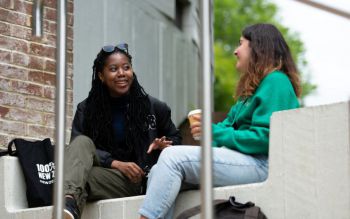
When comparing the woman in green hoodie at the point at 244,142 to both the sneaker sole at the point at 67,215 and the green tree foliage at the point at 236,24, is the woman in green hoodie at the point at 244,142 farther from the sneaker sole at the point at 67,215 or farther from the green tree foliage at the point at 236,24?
the green tree foliage at the point at 236,24

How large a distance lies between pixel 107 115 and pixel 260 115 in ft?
3.15

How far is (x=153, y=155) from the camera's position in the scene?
467 cm

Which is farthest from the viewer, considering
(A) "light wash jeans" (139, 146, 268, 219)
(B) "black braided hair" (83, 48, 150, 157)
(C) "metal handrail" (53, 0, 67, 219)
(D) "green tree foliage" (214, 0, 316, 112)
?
(D) "green tree foliage" (214, 0, 316, 112)

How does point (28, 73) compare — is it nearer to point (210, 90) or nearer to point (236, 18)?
point (210, 90)

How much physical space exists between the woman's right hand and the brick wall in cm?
100

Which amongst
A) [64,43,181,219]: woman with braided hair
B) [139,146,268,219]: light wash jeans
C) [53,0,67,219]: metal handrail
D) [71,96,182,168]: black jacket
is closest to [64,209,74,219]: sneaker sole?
[64,43,181,219]: woman with braided hair

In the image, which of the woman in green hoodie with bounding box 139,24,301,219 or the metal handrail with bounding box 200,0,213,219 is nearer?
the metal handrail with bounding box 200,0,213,219

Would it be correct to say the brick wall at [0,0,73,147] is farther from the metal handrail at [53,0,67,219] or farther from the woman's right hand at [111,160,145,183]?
the metal handrail at [53,0,67,219]

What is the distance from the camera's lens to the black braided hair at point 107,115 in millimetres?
4660

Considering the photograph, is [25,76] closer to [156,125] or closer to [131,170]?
[156,125]

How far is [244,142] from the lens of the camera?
3996mm

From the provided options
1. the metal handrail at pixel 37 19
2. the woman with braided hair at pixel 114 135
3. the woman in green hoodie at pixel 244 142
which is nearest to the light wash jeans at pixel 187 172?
the woman in green hoodie at pixel 244 142

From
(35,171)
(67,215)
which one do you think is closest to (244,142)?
(67,215)

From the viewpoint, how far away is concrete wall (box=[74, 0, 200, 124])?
5.75m
